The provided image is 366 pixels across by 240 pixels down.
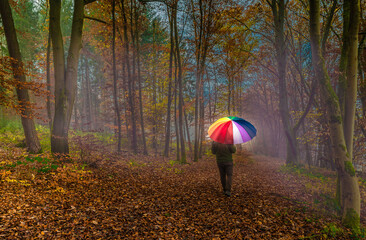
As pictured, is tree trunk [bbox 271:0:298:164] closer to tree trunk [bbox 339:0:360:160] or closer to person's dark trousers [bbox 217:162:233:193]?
tree trunk [bbox 339:0:360:160]

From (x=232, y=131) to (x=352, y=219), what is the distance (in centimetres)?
394

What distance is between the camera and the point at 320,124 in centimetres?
993

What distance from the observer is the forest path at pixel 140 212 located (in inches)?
145

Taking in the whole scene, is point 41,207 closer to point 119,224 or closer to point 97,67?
point 119,224

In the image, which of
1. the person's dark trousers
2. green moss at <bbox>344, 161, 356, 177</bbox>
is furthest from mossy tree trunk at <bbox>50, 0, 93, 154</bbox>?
green moss at <bbox>344, 161, 356, 177</bbox>

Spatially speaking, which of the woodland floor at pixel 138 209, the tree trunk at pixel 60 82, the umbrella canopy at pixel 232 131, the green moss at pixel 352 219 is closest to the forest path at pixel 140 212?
the woodland floor at pixel 138 209

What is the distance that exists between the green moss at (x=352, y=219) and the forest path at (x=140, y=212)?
23 centimetres

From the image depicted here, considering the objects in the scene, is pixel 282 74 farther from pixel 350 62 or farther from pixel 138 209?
pixel 138 209

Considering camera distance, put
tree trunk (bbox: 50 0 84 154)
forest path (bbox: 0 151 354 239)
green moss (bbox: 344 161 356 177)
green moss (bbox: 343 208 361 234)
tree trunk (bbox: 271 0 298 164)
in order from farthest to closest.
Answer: tree trunk (bbox: 271 0 298 164) → tree trunk (bbox: 50 0 84 154) → green moss (bbox: 344 161 356 177) → green moss (bbox: 343 208 361 234) → forest path (bbox: 0 151 354 239)

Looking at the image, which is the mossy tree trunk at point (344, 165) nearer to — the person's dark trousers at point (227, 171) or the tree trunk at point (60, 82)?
the person's dark trousers at point (227, 171)

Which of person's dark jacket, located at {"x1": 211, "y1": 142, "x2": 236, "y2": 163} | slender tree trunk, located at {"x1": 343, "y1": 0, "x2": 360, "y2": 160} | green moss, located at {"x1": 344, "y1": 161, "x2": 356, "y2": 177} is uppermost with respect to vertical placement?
slender tree trunk, located at {"x1": 343, "y1": 0, "x2": 360, "y2": 160}

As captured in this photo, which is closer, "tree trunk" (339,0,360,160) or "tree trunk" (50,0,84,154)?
"tree trunk" (339,0,360,160)

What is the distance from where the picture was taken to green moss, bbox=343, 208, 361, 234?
4854 millimetres

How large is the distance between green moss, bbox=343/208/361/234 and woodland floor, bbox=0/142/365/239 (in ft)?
0.79
